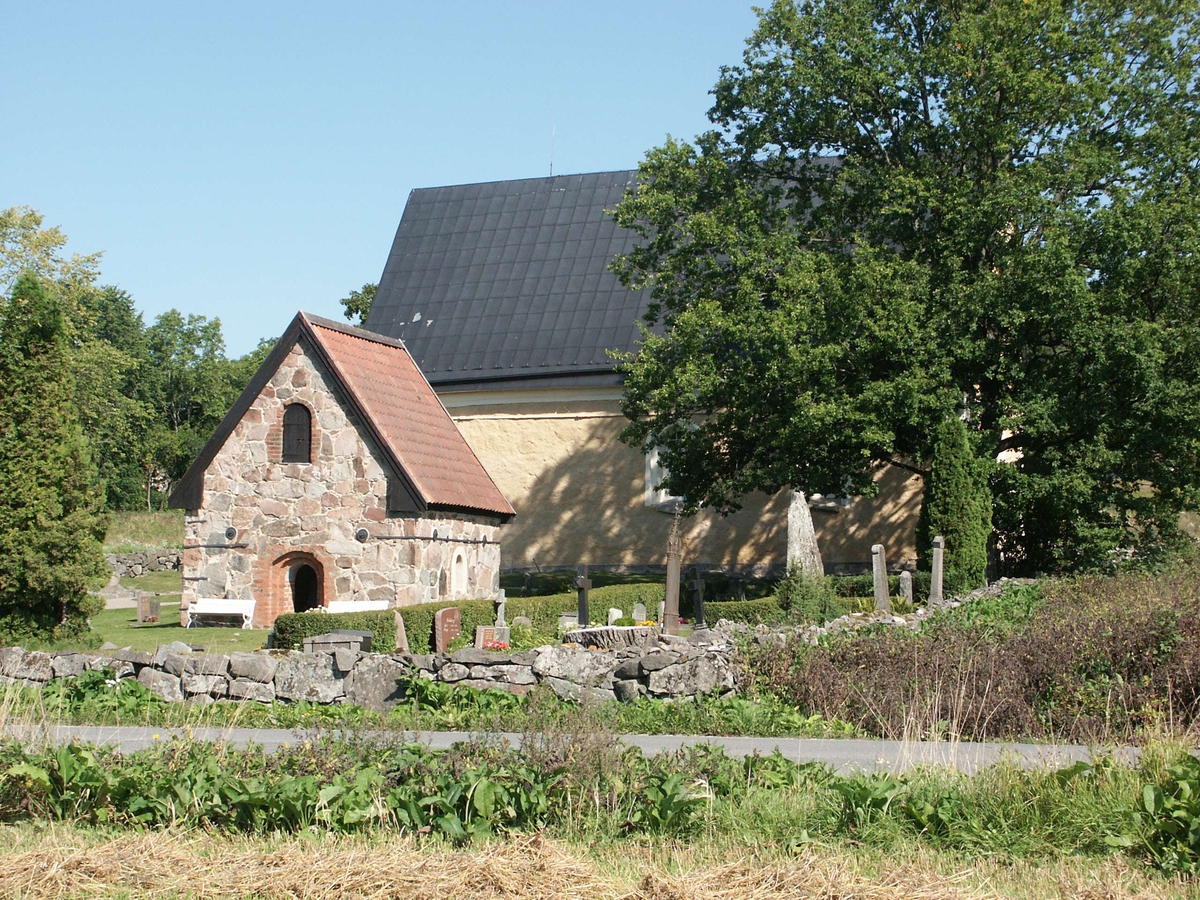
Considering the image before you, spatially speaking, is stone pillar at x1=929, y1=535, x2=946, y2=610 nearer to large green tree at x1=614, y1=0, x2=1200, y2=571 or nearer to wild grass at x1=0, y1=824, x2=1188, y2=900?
large green tree at x1=614, y1=0, x2=1200, y2=571

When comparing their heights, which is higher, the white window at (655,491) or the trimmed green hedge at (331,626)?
the white window at (655,491)

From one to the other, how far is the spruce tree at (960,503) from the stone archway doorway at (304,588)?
443 inches

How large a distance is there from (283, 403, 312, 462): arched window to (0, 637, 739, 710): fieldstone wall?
881 cm

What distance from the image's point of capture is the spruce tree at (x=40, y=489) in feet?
50.5

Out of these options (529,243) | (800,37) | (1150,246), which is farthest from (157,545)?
(1150,246)

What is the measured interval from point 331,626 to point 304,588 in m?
6.33

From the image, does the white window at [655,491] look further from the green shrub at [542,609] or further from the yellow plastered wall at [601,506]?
the green shrub at [542,609]

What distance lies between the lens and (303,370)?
21188 millimetres

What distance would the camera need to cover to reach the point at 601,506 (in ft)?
97.0

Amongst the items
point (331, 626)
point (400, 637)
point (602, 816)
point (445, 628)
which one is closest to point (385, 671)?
point (400, 637)

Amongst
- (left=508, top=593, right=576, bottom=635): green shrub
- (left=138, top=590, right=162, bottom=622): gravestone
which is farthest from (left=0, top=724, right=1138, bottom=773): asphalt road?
(left=138, top=590, right=162, bottom=622): gravestone

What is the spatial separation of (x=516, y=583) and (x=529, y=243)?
10719 millimetres

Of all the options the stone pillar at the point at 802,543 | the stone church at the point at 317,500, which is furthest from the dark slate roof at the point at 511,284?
the stone pillar at the point at 802,543

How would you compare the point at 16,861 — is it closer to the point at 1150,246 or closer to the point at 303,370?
the point at 303,370
